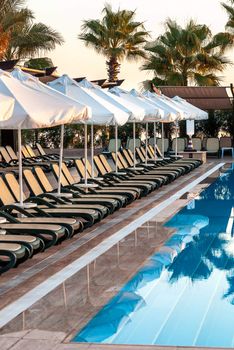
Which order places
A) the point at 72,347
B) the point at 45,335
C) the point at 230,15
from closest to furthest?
the point at 72,347 < the point at 45,335 < the point at 230,15

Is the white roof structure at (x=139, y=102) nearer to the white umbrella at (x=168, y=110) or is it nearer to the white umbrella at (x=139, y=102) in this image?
the white umbrella at (x=139, y=102)

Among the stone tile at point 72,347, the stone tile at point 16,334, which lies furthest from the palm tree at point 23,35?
the stone tile at point 72,347

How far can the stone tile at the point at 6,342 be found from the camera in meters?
6.28

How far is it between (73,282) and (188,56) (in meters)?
30.2

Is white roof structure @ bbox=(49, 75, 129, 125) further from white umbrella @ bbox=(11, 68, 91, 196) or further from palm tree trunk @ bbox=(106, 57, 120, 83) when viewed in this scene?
palm tree trunk @ bbox=(106, 57, 120, 83)

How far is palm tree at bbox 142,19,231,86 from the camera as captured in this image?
123 ft

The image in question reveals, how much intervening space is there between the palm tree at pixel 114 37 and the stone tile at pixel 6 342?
111ft

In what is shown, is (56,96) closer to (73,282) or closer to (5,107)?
(5,107)

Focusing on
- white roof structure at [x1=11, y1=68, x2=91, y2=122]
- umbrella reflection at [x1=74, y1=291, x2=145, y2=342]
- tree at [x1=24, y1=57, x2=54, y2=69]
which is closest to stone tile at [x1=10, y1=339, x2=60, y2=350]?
umbrella reflection at [x1=74, y1=291, x2=145, y2=342]

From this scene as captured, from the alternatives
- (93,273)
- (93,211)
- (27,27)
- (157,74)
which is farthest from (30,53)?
(93,273)

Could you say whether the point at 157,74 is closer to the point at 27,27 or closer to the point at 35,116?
the point at 27,27

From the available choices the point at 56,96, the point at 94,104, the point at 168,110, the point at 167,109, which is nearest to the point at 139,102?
the point at 168,110

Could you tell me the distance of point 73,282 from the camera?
867 centimetres

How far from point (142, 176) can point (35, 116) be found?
29.4 feet
